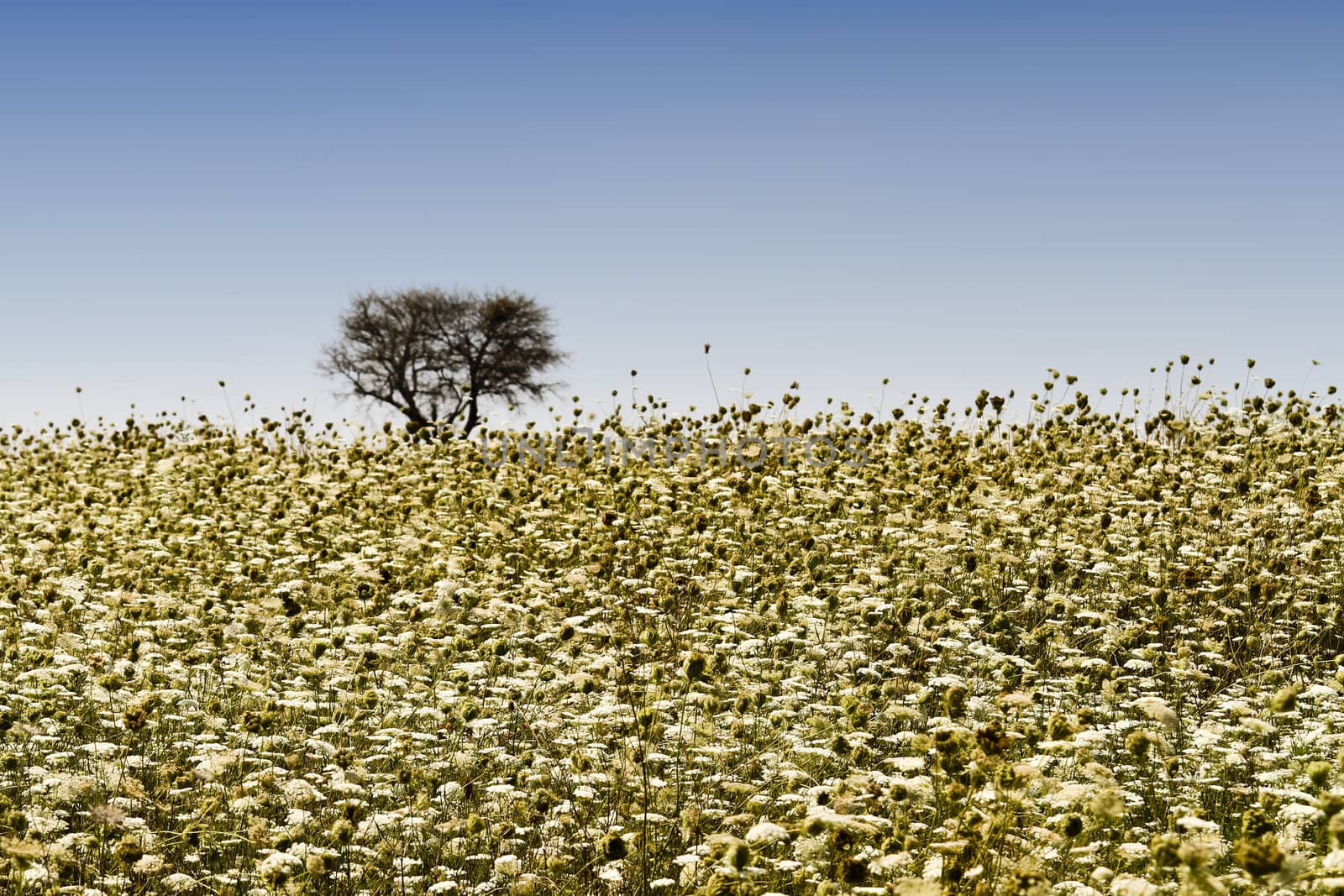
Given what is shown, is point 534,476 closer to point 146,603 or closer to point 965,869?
point 146,603

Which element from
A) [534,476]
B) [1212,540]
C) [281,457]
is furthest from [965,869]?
[281,457]

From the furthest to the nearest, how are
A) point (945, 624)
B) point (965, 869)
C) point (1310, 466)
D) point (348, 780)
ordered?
1. point (1310, 466)
2. point (945, 624)
3. point (348, 780)
4. point (965, 869)

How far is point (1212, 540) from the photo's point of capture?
34.4 feet

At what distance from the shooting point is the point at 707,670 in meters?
5.75

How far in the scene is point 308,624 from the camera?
8.62 meters

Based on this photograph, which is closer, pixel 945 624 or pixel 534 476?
Result: pixel 945 624

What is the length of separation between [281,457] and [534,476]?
5787 mm

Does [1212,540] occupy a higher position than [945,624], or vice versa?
[1212,540]

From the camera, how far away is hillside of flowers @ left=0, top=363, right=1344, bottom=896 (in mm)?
4785

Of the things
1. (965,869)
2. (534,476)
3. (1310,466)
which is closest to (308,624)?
(534,476)

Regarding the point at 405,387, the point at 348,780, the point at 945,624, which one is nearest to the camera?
the point at 348,780

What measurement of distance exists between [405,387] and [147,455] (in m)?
32.5

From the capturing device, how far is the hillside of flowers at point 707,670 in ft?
15.7

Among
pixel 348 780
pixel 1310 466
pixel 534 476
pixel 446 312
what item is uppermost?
pixel 446 312
